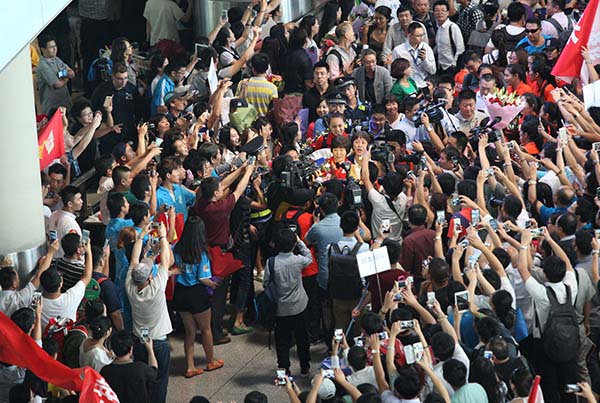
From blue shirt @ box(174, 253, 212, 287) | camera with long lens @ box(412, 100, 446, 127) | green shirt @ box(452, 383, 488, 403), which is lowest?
green shirt @ box(452, 383, 488, 403)

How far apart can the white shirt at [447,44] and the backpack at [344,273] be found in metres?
5.53

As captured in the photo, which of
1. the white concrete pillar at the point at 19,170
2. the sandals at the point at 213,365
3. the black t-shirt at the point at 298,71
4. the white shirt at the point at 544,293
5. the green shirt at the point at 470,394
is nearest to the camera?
the green shirt at the point at 470,394

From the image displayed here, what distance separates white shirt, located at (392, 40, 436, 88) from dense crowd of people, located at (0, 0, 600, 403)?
0.03 metres

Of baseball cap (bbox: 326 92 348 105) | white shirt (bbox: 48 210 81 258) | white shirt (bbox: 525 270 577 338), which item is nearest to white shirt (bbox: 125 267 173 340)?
white shirt (bbox: 48 210 81 258)

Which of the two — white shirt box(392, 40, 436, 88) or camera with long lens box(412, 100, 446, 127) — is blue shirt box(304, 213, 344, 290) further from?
white shirt box(392, 40, 436, 88)

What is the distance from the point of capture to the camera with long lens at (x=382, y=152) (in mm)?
13031

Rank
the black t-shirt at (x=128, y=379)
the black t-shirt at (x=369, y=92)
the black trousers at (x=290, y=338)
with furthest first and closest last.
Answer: the black t-shirt at (x=369, y=92) → the black trousers at (x=290, y=338) → the black t-shirt at (x=128, y=379)

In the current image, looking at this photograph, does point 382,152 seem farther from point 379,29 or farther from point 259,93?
point 379,29

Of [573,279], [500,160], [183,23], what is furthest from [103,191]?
[183,23]

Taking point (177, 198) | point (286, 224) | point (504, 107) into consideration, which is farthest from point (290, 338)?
point (504, 107)

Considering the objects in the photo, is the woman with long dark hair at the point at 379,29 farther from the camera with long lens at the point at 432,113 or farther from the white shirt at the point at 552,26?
the camera with long lens at the point at 432,113

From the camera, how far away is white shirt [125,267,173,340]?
35.2 feet

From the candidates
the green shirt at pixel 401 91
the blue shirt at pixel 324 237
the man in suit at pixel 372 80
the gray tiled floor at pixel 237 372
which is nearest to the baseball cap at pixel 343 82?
the man in suit at pixel 372 80

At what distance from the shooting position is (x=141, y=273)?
420 inches
